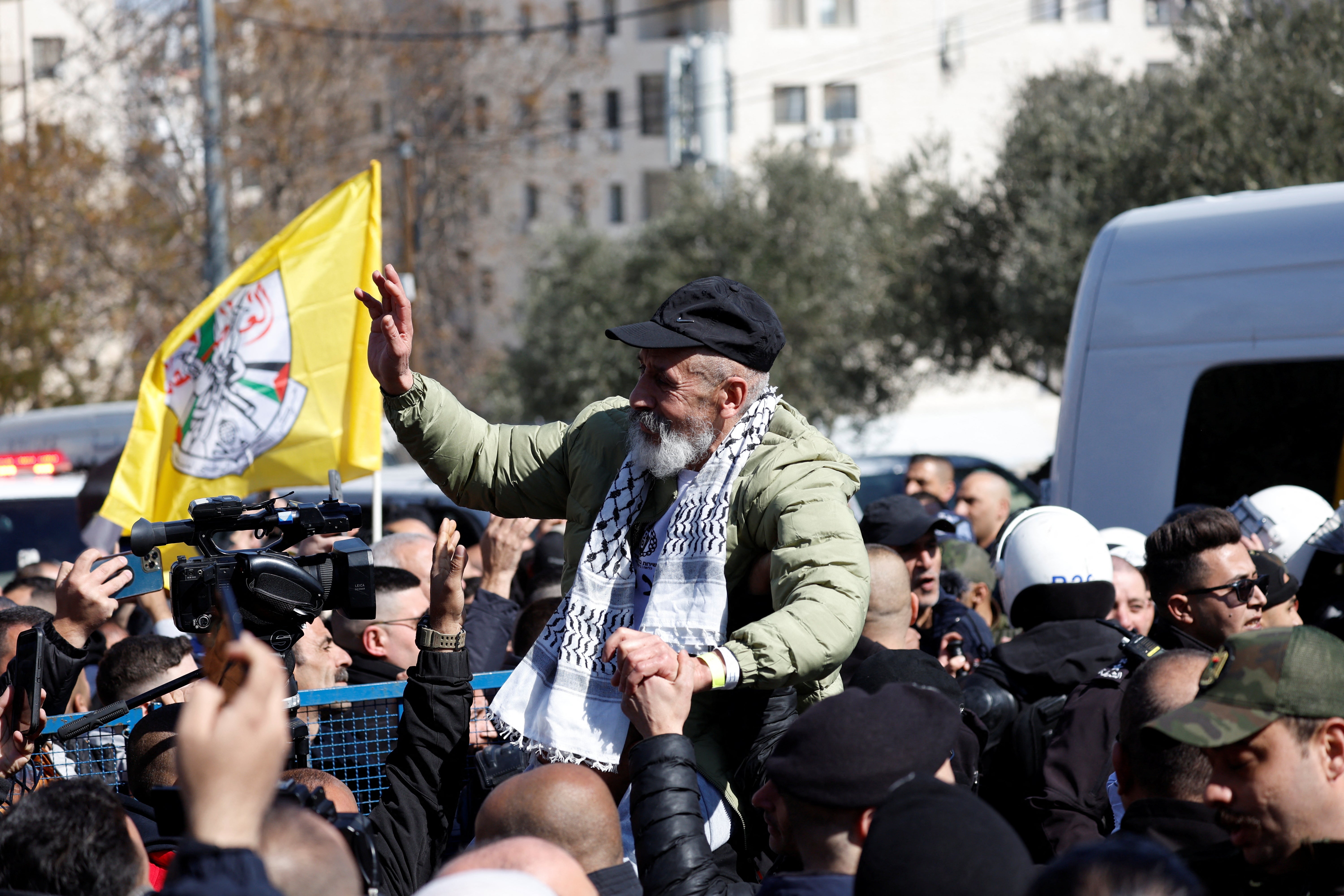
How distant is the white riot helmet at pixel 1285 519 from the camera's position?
16.9 feet

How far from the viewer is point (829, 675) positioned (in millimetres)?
3105

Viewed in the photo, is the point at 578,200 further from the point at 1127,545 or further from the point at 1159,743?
the point at 1159,743

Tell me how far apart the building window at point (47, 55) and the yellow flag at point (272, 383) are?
569 inches

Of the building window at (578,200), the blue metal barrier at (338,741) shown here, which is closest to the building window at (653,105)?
the building window at (578,200)

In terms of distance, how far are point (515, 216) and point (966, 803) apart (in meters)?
42.2

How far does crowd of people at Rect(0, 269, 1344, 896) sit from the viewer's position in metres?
2.15

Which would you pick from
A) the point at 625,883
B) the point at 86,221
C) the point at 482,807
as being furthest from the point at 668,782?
the point at 86,221

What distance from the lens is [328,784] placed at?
9.78 ft

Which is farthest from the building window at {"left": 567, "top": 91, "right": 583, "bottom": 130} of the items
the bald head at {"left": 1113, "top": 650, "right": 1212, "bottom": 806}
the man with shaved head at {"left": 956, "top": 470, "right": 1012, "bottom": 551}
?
the bald head at {"left": 1113, "top": 650, "right": 1212, "bottom": 806}

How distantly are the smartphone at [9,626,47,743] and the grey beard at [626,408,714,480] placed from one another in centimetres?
150

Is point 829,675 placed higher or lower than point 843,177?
lower

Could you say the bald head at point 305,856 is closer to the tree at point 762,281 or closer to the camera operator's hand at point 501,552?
the camera operator's hand at point 501,552

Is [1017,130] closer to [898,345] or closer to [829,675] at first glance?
[898,345]

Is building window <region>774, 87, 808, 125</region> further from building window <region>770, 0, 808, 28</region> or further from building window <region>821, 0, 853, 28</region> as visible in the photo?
building window <region>821, 0, 853, 28</region>
